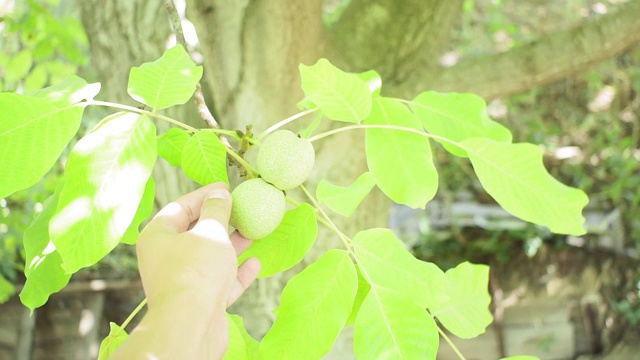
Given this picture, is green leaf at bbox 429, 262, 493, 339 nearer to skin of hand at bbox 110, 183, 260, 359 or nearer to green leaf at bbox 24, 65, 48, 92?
skin of hand at bbox 110, 183, 260, 359

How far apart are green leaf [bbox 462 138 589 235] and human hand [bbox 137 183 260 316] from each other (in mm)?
283

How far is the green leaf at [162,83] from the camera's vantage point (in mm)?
601

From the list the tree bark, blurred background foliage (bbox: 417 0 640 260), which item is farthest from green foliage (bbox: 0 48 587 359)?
blurred background foliage (bbox: 417 0 640 260)

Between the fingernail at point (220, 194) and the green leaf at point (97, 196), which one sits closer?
the green leaf at point (97, 196)

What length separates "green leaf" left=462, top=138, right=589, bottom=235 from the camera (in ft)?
2.06

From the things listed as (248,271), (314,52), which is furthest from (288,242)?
(314,52)

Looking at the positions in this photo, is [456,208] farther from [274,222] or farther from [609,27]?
[274,222]

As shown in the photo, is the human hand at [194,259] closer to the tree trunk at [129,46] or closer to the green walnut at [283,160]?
the green walnut at [283,160]

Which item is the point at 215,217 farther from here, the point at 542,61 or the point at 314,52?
the point at 542,61

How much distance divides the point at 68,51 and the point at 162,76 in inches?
51.0

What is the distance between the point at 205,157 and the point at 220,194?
44 mm

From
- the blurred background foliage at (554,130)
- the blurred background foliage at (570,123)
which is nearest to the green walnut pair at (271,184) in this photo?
the blurred background foliage at (554,130)

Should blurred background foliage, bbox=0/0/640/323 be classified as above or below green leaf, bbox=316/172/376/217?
below

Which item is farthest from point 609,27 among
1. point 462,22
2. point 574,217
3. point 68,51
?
point 462,22
